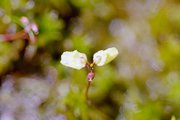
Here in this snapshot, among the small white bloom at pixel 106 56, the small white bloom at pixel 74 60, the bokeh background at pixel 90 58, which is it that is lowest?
the bokeh background at pixel 90 58

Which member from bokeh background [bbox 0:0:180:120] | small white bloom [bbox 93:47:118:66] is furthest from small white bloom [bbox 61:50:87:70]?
bokeh background [bbox 0:0:180:120]

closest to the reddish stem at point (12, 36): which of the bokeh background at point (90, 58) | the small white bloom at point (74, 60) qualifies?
the bokeh background at point (90, 58)

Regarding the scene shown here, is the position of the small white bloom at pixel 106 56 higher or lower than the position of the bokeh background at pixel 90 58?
higher

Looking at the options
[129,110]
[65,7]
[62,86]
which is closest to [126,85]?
[129,110]

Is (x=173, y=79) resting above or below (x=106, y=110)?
above

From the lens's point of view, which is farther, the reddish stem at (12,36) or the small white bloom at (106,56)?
the reddish stem at (12,36)

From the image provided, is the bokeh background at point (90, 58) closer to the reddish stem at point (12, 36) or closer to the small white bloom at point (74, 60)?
the reddish stem at point (12, 36)

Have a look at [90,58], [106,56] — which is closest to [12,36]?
[90,58]

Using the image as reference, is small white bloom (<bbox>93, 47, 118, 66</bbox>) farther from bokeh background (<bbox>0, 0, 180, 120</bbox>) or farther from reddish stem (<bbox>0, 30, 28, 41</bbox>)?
reddish stem (<bbox>0, 30, 28, 41</bbox>)

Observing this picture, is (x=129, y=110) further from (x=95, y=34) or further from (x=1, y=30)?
(x=1, y=30)
